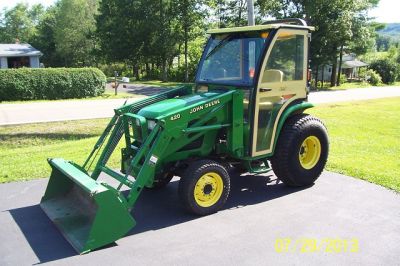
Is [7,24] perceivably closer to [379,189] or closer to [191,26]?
[191,26]

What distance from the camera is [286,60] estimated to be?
5.91m

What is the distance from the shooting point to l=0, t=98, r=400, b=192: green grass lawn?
23.7 feet

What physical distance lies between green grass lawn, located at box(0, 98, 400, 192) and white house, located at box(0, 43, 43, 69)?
89.6 ft

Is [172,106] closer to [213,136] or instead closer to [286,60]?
[213,136]

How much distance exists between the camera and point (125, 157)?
19.6ft

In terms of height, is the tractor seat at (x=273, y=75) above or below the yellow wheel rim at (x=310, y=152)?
above

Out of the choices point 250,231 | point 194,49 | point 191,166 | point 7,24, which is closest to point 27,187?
point 191,166

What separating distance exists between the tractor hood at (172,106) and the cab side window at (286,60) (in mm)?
829

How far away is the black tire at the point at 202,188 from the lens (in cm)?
510

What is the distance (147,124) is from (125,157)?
807 mm

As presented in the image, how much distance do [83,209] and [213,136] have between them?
191 centimetres

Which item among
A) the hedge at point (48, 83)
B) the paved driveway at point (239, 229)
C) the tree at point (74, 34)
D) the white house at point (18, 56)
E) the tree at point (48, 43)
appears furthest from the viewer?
the tree at point (48, 43)

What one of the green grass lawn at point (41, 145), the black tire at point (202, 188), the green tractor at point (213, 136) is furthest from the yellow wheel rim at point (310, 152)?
the green grass lawn at point (41, 145)

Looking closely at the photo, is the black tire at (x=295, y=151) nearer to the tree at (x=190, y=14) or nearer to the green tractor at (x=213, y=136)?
the green tractor at (x=213, y=136)
